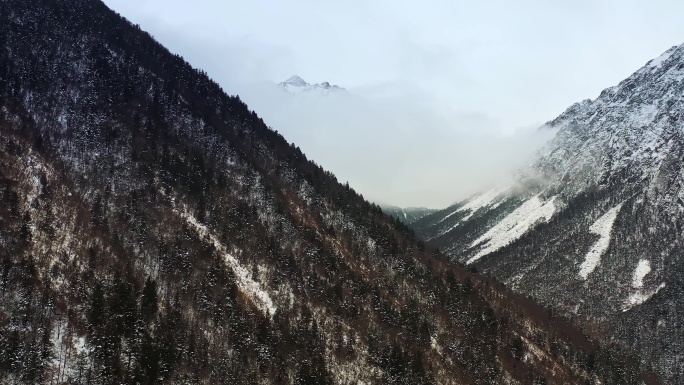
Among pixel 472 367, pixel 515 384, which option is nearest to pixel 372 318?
pixel 472 367

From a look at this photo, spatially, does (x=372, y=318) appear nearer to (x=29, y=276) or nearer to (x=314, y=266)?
(x=314, y=266)

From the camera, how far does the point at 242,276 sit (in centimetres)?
17538

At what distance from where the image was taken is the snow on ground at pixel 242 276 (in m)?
169

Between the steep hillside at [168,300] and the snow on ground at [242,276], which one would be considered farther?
the snow on ground at [242,276]

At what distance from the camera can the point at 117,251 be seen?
6329 inches

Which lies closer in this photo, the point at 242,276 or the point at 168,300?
the point at 168,300

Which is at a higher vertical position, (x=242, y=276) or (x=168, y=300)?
(x=242, y=276)

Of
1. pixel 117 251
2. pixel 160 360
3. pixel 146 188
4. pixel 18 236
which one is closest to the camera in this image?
pixel 160 360

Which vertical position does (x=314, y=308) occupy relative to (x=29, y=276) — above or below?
below

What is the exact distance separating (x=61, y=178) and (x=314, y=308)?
89.1m

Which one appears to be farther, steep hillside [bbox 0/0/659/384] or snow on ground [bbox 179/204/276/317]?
snow on ground [bbox 179/204/276/317]

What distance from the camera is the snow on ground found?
169 m

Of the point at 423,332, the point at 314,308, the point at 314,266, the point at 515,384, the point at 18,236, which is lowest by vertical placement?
the point at 515,384

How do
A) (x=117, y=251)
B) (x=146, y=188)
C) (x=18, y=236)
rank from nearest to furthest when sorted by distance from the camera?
(x=18, y=236) < (x=117, y=251) < (x=146, y=188)
